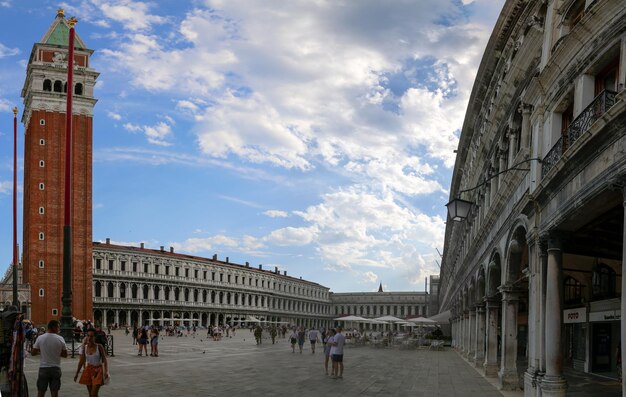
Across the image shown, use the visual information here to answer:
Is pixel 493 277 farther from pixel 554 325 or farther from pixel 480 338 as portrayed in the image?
pixel 554 325

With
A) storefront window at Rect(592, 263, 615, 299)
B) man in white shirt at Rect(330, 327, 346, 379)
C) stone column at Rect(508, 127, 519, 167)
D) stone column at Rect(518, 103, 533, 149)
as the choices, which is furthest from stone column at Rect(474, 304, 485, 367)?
stone column at Rect(518, 103, 533, 149)

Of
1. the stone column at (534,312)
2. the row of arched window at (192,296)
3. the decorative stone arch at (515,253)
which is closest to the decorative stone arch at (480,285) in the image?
the decorative stone arch at (515,253)

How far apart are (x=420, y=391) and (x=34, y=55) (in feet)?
238

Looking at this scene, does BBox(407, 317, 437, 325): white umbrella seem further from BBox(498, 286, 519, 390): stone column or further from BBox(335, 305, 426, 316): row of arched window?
BBox(335, 305, 426, 316): row of arched window

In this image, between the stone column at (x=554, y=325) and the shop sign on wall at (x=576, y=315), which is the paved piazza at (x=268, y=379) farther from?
the stone column at (x=554, y=325)

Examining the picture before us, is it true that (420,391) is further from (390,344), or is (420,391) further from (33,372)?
(390,344)

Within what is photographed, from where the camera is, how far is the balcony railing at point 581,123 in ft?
33.7

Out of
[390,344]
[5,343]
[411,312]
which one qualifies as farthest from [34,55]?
[411,312]

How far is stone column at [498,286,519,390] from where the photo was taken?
1866 cm

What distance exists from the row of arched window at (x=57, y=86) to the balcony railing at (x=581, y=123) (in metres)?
71.8

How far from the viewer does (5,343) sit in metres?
9.32

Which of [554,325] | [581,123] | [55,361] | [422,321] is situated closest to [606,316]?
[554,325]

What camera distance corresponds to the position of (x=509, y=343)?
18719 mm

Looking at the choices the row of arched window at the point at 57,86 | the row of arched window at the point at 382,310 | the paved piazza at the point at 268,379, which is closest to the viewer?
the paved piazza at the point at 268,379
